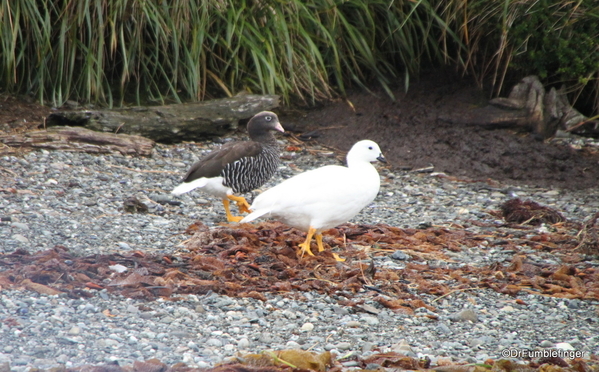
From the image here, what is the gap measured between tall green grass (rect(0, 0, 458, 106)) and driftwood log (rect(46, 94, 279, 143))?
0.60 meters

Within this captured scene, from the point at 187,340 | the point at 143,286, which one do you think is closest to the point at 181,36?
the point at 143,286

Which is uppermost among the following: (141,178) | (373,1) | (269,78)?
(373,1)

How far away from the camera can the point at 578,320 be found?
4.09 m

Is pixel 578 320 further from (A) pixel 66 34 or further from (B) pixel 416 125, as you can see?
(A) pixel 66 34

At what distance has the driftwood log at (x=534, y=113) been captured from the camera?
8.43 m

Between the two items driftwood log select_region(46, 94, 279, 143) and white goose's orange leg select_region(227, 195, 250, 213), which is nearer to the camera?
white goose's orange leg select_region(227, 195, 250, 213)

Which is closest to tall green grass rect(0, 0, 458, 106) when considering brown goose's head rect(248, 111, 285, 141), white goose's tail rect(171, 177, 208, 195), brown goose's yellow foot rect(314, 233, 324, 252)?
brown goose's head rect(248, 111, 285, 141)

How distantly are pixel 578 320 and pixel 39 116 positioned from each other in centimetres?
→ 614

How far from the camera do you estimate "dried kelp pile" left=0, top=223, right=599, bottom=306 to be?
406 centimetres

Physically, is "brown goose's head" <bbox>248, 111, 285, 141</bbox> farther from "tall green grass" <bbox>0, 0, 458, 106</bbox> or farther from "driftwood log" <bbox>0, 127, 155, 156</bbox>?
"tall green grass" <bbox>0, 0, 458, 106</bbox>

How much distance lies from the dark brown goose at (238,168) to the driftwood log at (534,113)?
10.8 ft

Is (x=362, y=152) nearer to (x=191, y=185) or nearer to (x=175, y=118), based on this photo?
(x=191, y=185)

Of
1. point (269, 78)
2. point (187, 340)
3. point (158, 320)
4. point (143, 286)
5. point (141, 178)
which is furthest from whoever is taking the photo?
point (269, 78)

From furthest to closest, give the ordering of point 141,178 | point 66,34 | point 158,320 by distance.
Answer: point 66,34
point 141,178
point 158,320
